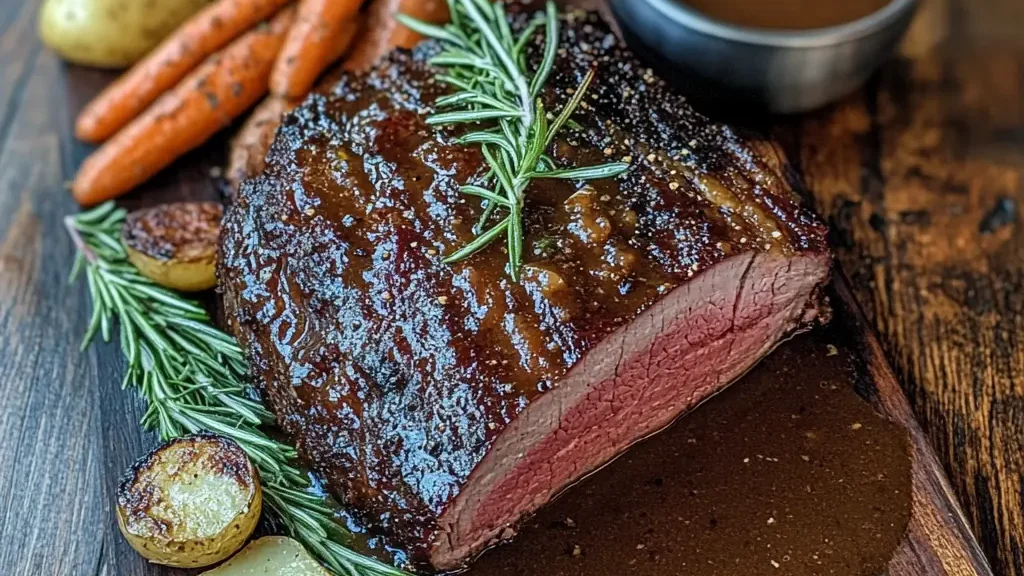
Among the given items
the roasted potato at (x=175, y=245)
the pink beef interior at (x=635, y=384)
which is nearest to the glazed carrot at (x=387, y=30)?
the roasted potato at (x=175, y=245)

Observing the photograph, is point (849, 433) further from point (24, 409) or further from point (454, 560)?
point (24, 409)

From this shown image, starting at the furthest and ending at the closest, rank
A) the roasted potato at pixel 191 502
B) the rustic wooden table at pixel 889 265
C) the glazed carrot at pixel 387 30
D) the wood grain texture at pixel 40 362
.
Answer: the glazed carrot at pixel 387 30 → the rustic wooden table at pixel 889 265 → the wood grain texture at pixel 40 362 → the roasted potato at pixel 191 502

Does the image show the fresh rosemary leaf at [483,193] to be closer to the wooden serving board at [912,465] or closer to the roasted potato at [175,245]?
the roasted potato at [175,245]

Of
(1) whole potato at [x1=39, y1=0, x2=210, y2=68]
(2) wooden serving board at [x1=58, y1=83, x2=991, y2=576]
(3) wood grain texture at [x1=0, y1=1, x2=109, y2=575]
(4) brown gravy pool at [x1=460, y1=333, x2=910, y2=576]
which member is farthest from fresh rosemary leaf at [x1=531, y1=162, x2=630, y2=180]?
(1) whole potato at [x1=39, y1=0, x2=210, y2=68]

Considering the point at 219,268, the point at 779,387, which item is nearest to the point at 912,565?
the point at 779,387

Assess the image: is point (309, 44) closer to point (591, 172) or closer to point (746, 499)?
point (591, 172)

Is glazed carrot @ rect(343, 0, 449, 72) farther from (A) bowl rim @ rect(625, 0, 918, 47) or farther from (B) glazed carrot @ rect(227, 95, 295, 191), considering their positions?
(A) bowl rim @ rect(625, 0, 918, 47)
